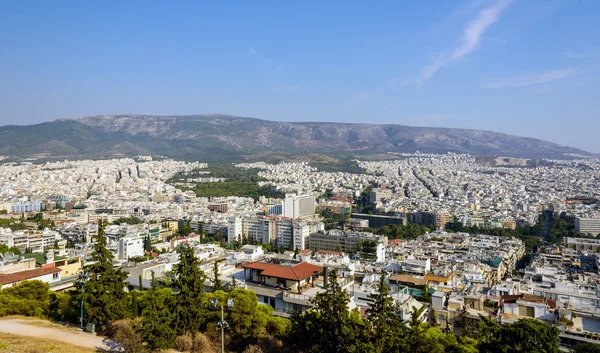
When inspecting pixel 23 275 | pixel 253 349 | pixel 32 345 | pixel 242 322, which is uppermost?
pixel 32 345

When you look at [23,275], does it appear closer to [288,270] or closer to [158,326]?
[288,270]

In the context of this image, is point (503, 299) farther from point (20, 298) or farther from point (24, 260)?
point (24, 260)

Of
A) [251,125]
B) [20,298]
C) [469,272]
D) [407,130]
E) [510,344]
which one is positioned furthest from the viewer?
[407,130]

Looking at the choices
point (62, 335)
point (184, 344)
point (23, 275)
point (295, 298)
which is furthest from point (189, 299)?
point (23, 275)

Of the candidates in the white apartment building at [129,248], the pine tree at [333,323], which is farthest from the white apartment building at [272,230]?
the pine tree at [333,323]

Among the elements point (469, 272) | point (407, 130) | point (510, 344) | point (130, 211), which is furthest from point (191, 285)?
point (407, 130)

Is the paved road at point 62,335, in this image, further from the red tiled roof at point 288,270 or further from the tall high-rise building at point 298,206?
the tall high-rise building at point 298,206

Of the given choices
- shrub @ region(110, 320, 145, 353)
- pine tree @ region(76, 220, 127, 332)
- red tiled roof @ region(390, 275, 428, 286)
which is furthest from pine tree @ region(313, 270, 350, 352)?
red tiled roof @ region(390, 275, 428, 286)
